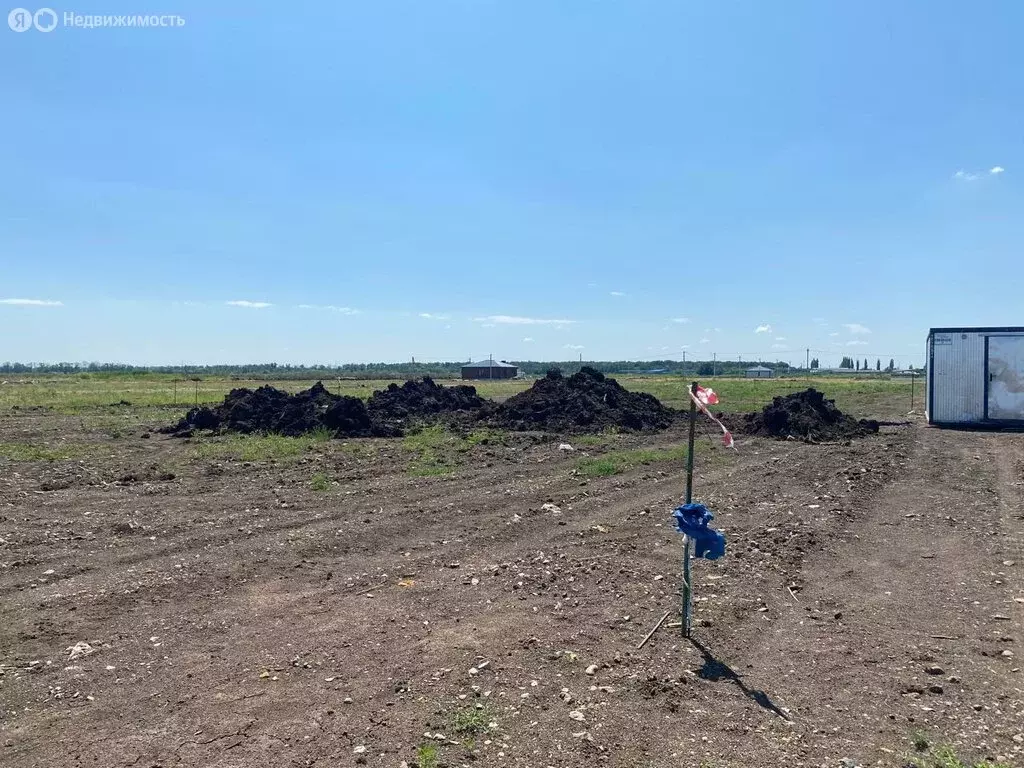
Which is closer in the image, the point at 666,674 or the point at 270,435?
the point at 666,674

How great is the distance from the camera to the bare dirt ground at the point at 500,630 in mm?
4027

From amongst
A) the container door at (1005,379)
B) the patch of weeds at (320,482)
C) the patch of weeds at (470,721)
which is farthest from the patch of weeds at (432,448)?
the container door at (1005,379)

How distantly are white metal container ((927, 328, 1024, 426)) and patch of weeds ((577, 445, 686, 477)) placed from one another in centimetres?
1216

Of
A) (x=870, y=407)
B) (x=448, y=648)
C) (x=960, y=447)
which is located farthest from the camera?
(x=870, y=407)

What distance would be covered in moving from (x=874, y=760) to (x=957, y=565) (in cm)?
458

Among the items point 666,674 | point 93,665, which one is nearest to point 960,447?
point 666,674

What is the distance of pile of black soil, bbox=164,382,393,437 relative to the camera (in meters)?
21.6

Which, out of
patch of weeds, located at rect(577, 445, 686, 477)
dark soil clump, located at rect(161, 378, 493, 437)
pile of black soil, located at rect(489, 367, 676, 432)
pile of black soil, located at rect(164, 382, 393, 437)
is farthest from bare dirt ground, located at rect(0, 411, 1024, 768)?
pile of black soil, located at rect(489, 367, 676, 432)

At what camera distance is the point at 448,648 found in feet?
17.2

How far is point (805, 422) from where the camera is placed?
70.2 feet

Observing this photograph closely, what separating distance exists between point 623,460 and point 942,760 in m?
11.9

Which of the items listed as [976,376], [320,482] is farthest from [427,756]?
[976,376]

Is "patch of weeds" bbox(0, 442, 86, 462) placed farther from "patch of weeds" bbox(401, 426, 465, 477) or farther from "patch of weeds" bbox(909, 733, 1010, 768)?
"patch of weeds" bbox(909, 733, 1010, 768)

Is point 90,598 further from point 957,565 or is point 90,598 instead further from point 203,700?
point 957,565
